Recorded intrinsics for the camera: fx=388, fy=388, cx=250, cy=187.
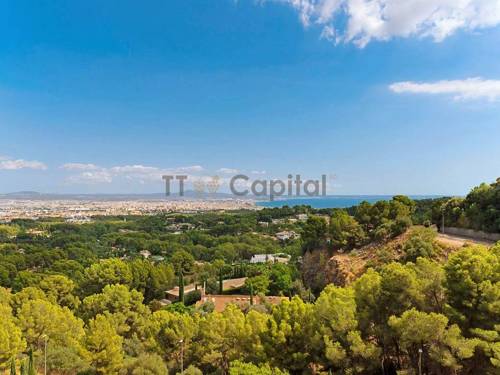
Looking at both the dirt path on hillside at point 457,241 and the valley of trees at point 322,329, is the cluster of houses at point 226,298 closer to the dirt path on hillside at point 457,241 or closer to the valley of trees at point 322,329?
the valley of trees at point 322,329

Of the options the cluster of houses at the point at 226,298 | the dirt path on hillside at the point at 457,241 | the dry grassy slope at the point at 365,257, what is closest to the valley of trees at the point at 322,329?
the dry grassy slope at the point at 365,257

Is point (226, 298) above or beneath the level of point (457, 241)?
beneath

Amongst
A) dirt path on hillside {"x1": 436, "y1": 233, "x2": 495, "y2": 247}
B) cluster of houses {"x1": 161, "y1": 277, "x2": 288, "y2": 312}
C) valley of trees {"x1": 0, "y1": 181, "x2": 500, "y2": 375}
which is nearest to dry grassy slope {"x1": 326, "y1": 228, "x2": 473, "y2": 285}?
dirt path on hillside {"x1": 436, "y1": 233, "x2": 495, "y2": 247}

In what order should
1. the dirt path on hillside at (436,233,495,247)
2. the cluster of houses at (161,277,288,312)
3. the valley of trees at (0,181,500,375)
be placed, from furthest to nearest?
the cluster of houses at (161,277,288,312) → the dirt path on hillside at (436,233,495,247) → the valley of trees at (0,181,500,375)

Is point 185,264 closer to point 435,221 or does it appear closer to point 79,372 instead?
point 435,221

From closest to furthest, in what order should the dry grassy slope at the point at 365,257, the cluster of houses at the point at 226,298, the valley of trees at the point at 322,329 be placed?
the valley of trees at the point at 322,329 → the dry grassy slope at the point at 365,257 → the cluster of houses at the point at 226,298

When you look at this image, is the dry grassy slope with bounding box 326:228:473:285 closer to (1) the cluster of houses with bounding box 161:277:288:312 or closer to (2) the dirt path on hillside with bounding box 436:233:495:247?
(2) the dirt path on hillside with bounding box 436:233:495:247

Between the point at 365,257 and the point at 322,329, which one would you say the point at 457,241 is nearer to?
the point at 365,257

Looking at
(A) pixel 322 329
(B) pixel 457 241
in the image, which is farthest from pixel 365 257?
(A) pixel 322 329

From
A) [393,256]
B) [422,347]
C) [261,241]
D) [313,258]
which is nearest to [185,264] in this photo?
[313,258]

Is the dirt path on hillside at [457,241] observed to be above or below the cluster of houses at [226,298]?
above

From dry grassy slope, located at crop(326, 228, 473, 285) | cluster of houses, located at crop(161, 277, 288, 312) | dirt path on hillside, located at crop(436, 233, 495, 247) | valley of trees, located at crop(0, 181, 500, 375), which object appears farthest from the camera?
cluster of houses, located at crop(161, 277, 288, 312)

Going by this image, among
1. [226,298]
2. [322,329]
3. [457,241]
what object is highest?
[457,241]
